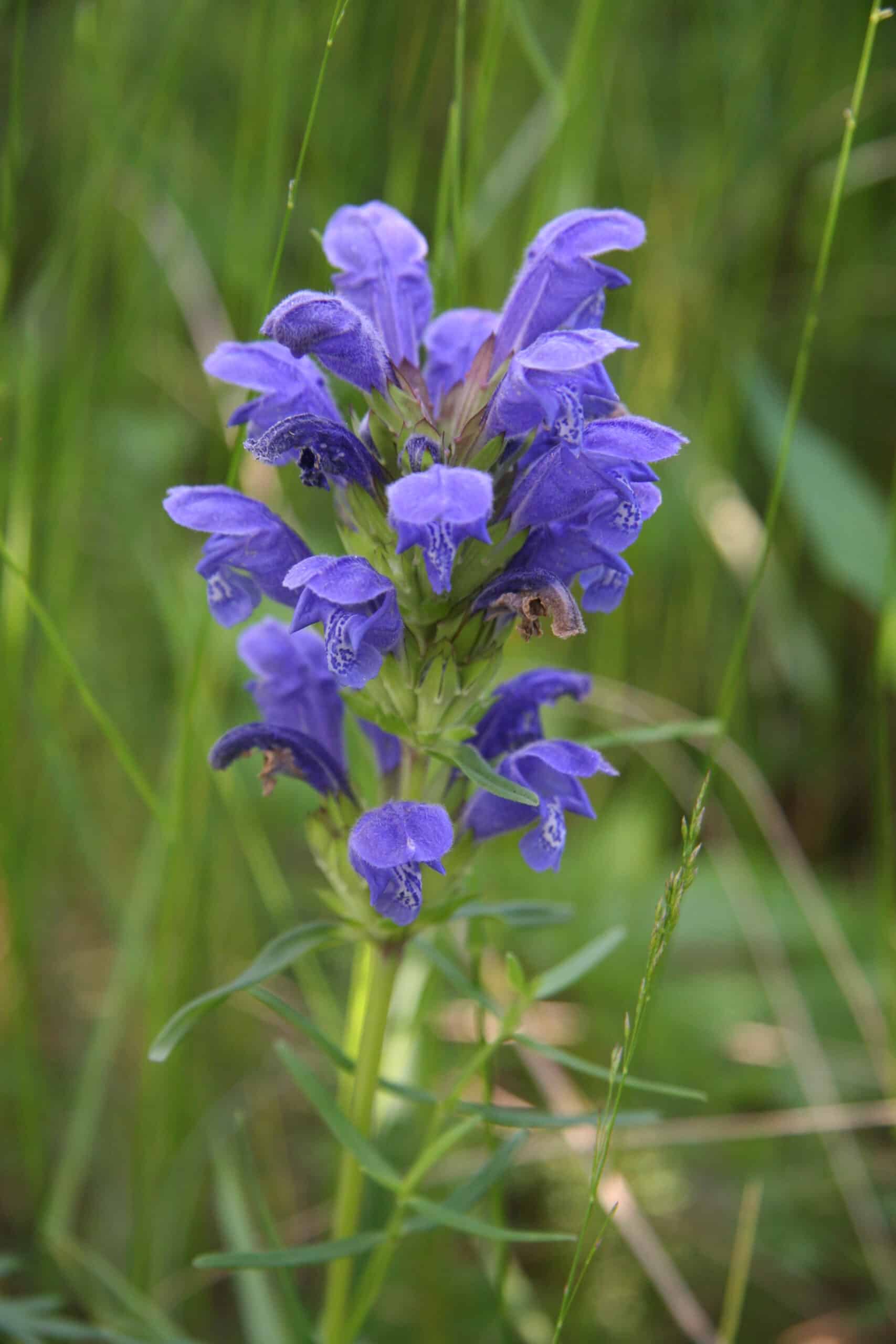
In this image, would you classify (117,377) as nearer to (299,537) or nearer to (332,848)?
(299,537)

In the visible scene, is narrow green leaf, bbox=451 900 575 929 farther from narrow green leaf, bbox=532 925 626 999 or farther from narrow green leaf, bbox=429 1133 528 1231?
narrow green leaf, bbox=429 1133 528 1231

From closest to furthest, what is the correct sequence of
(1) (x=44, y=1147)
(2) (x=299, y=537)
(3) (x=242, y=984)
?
(3) (x=242, y=984) < (2) (x=299, y=537) < (1) (x=44, y=1147)

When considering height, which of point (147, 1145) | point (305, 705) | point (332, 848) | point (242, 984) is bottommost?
point (147, 1145)

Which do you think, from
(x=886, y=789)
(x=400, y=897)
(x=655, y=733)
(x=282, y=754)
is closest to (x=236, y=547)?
(x=282, y=754)

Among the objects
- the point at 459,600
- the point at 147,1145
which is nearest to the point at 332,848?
the point at 459,600

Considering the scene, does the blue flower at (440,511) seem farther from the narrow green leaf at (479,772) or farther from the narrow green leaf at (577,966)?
the narrow green leaf at (577,966)

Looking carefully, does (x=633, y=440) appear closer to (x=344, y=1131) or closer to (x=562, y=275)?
(x=562, y=275)

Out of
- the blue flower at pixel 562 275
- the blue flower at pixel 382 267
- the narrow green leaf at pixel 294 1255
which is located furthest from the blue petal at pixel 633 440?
the narrow green leaf at pixel 294 1255
